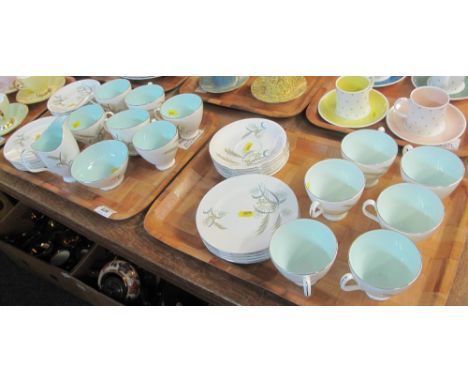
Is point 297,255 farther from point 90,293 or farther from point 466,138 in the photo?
point 90,293

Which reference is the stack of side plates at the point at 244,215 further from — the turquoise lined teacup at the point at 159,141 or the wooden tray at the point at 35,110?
the wooden tray at the point at 35,110

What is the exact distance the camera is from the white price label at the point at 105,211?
1.08 meters

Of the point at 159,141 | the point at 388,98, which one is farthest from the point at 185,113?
the point at 388,98

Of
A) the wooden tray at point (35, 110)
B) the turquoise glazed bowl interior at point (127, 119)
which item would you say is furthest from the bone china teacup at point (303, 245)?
the wooden tray at point (35, 110)

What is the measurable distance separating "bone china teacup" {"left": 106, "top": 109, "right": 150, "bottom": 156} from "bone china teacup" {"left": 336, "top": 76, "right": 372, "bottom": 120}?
1.92 ft

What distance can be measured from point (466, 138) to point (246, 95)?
0.68m

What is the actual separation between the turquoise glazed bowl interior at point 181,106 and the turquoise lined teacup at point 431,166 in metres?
0.64

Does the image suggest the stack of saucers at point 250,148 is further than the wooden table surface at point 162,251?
Yes

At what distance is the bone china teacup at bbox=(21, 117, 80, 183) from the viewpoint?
1138 millimetres

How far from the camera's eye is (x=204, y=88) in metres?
1.39

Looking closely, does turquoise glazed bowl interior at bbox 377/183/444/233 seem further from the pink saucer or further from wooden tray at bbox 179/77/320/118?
wooden tray at bbox 179/77/320/118

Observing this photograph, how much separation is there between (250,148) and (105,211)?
0.45m

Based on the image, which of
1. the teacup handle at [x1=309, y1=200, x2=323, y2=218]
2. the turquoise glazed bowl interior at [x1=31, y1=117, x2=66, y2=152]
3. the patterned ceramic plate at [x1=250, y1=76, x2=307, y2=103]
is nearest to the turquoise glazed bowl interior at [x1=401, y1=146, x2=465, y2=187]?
the teacup handle at [x1=309, y1=200, x2=323, y2=218]

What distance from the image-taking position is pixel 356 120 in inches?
45.8
